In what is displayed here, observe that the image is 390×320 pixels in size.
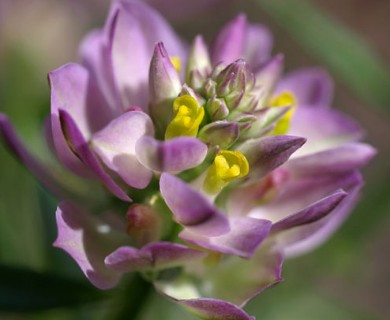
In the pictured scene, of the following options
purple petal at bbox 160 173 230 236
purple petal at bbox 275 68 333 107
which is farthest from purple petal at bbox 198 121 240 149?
purple petal at bbox 275 68 333 107

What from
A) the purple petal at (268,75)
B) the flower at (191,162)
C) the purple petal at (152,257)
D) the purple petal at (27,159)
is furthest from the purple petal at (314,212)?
the purple petal at (27,159)

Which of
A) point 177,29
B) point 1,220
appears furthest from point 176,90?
point 177,29

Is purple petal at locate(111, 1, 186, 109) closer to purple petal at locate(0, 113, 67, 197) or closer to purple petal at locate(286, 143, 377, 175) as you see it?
purple petal at locate(0, 113, 67, 197)

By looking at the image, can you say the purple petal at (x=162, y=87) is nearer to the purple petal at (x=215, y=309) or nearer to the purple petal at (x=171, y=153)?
the purple petal at (x=171, y=153)

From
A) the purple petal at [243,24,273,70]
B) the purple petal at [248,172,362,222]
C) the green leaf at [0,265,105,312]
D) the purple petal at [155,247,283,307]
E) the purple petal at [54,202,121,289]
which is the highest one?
the purple petal at [243,24,273,70]

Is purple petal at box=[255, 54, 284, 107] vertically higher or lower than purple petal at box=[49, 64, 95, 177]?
higher

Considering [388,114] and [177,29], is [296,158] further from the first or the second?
[177,29]

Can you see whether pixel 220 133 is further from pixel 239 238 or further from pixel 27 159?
pixel 27 159
